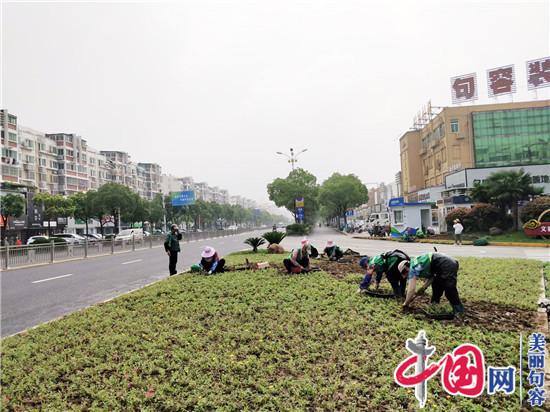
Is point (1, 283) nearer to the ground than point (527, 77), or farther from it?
nearer to the ground

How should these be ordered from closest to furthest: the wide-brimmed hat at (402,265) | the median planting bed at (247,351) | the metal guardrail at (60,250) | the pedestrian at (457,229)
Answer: the median planting bed at (247,351) → the wide-brimmed hat at (402,265) → the metal guardrail at (60,250) → the pedestrian at (457,229)

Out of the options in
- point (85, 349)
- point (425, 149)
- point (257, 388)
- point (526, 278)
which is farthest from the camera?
point (425, 149)

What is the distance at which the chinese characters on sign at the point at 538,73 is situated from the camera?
41.5m

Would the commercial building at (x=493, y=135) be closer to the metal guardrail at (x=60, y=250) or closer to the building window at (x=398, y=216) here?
the building window at (x=398, y=216)

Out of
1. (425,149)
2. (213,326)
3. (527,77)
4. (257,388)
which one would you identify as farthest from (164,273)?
(425,149)

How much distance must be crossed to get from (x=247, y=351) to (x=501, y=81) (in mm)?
51241

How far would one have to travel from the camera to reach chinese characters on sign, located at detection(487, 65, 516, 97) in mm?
43375

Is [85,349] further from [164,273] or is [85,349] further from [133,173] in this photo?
[133,173]

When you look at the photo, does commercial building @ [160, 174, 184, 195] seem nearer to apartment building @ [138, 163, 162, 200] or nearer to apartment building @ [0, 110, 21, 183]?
apartment building @ [138, 163, 162, 200]

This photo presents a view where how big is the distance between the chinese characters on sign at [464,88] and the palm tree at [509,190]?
2566cm

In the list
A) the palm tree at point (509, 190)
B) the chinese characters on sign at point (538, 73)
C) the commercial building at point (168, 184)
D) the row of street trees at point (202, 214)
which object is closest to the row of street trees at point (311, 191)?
the row of street trees at point (202, 214)

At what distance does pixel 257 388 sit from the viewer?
3.55 m

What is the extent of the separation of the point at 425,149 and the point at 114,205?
49741 millimetres

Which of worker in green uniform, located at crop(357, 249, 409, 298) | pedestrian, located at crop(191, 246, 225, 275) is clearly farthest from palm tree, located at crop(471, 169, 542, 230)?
worker in green uniform, located at crop(357, 249, 409, 298)
